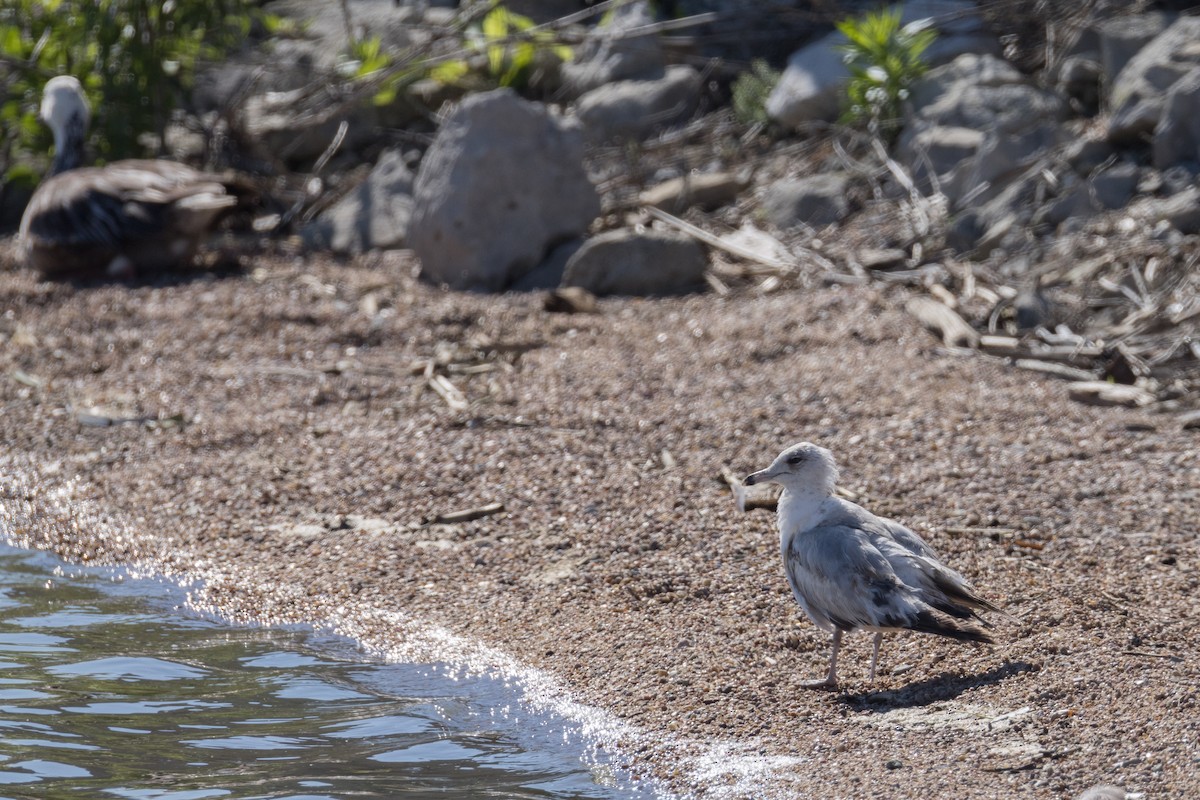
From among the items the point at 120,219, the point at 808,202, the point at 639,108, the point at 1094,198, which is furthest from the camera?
the point at 639,108

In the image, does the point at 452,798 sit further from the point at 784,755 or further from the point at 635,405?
the point at 635,405

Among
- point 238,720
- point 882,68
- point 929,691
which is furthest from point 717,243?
point 238,720

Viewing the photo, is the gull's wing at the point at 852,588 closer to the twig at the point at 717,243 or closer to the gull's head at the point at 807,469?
the gull's head at the point at 807,469

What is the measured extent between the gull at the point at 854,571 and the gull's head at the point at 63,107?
9.14 metres

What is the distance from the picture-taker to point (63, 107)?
1244cm

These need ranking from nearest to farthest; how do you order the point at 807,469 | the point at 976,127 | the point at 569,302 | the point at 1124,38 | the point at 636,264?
the point at 807,469 → the point at 569,302 → the point at 636,264 → the point at 1124,38 → the point at 976,127

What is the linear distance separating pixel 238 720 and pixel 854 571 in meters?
2.34

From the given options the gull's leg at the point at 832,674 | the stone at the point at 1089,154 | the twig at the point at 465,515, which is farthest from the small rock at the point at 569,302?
the gull's leg at the point at 832,674

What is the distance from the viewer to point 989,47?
13242 mm

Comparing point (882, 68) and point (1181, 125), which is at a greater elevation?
point (882, 68)

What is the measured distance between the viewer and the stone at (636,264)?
36.4 ft

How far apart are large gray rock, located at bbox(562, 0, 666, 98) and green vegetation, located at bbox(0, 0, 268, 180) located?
11.5 ft

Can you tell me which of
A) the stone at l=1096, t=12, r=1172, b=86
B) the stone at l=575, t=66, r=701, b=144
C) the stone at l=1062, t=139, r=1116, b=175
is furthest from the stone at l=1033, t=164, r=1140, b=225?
the stone at l=575, t=66, r=701, b=144

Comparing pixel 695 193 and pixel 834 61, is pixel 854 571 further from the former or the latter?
pixel 834 61
